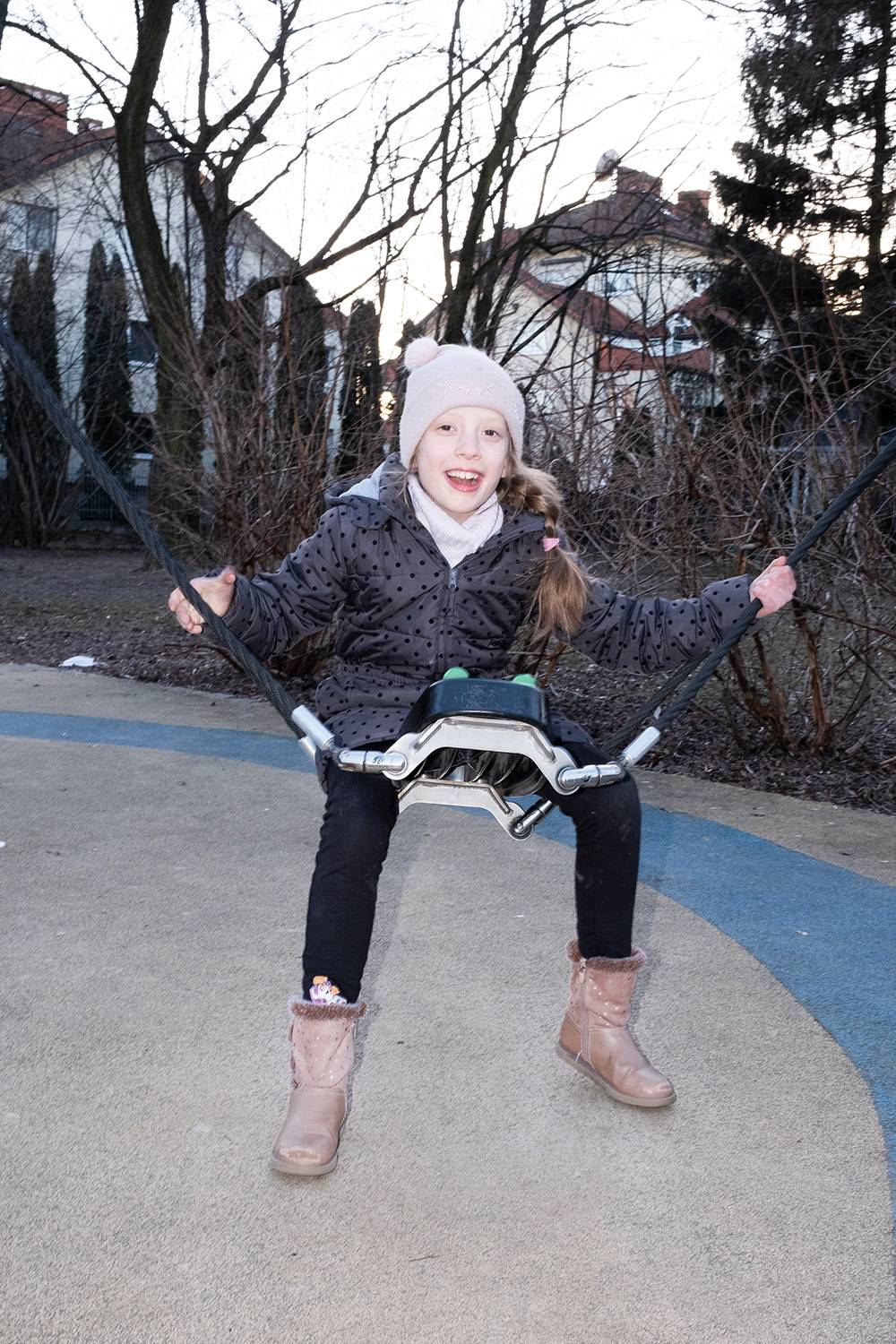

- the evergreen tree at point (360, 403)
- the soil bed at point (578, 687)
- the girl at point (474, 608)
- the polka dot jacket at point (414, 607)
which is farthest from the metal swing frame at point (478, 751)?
the evergreen tree at point (360, 403)

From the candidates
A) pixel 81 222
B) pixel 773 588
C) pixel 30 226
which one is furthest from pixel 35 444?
pixel 773 588

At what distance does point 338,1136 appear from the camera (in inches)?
87.6

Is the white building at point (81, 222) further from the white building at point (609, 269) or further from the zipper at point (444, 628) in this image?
the zipper at point (444, 628)

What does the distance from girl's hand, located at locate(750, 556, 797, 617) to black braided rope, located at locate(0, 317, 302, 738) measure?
87 centimetres

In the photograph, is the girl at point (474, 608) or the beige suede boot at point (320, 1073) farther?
the girl at point (474, 608)

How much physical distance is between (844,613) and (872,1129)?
9.78 ft

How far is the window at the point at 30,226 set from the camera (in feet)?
62.5

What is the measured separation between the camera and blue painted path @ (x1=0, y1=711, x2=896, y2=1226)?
2.82 m

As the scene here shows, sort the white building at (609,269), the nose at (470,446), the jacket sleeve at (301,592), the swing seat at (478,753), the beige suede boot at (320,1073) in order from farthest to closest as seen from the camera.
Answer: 1. the white building at (609,269)
2. the nose at (470,446)
3. the jacket sleeve at (301,592)
4. the beige suede boot at (320,1073)
5. the swing seat at (478,753)

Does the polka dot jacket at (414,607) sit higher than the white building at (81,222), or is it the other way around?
the white building at (81,222)

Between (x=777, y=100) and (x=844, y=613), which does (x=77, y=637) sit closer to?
(x=844, y=613)

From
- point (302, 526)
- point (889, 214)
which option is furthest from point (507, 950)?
point (889, 214)

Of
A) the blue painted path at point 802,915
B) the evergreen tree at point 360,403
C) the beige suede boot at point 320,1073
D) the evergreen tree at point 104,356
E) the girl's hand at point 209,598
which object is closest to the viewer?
the beige suede boot at point 320,1073

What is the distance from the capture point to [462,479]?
2529mm
